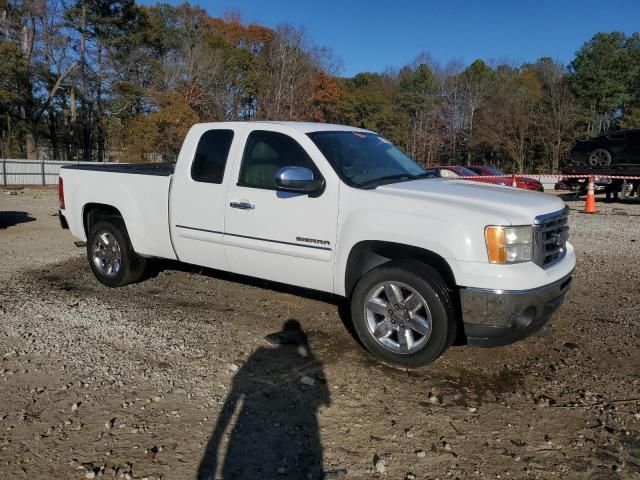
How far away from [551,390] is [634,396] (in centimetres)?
53

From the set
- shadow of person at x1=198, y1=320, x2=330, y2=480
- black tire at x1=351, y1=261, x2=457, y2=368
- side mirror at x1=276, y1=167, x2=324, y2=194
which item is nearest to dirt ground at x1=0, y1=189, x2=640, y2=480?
shadow of person at x1=198, y1=320, x2=330, y2=480

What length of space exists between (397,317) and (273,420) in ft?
4.23

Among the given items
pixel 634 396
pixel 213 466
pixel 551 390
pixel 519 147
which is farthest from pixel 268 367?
pixel 519 147

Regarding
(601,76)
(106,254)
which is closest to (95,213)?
(106,254)

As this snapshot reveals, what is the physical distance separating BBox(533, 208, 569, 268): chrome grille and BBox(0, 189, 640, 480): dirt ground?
33.4 inches

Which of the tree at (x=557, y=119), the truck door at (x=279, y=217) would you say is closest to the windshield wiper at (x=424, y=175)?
the truck door at (x=279, y=217)

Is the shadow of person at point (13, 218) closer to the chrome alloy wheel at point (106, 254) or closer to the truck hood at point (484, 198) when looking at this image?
the chrome alloy wheel at point (106, 254)

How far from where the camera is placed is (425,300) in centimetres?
391

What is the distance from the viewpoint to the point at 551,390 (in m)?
3.77

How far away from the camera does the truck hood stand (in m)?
3.78

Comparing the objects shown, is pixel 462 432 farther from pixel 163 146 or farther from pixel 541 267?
pixel 163 146

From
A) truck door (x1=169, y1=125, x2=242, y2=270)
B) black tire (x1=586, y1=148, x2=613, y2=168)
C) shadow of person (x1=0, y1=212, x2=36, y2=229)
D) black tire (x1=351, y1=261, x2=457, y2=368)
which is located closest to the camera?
black tire (x1=351, y1=261, x2=457, y2=368)

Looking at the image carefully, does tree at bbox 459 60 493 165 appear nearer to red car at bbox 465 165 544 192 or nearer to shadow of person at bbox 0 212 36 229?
red car at bbox 465 165 544 192

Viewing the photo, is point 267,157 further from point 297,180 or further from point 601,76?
point 601,76
